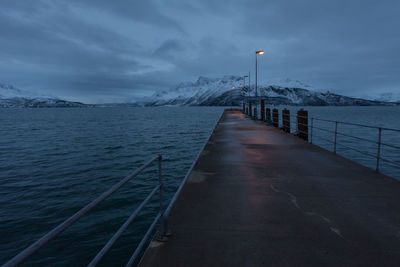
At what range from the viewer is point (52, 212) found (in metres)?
8.05

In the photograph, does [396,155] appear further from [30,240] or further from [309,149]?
[30,240]

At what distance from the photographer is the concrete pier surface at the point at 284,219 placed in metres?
2.83

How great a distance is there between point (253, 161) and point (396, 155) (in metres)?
17.4

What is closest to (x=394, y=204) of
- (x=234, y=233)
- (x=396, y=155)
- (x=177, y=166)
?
(x=234, y=233)

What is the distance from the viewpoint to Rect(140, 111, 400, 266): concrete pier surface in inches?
111

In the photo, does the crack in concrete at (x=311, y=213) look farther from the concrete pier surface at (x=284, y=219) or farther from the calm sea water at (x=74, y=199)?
the calm sea water at (x=74, y=199)

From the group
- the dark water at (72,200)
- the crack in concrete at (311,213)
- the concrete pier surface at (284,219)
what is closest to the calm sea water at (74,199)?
the dark water at (72,200)

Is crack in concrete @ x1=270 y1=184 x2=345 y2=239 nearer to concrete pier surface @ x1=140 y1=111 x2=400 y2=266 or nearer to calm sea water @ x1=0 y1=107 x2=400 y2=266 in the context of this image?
concrete pier surface @ x1=140 y1=111 x2=400 y2=266

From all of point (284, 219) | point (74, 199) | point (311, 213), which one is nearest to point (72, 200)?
point (74, 199)

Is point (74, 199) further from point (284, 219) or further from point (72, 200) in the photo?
point (284, 219)

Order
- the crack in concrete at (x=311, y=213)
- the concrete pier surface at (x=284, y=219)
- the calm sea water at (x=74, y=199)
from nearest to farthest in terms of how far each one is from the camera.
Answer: the concrete pier surface at (x=284, y=219), the crack in concrete at (x=311, y=213), the calm sea water at (x=74, y=199)

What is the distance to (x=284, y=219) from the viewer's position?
3.68 m

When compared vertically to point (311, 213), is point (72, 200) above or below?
below

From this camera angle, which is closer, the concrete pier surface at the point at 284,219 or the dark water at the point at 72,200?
the concrete pier surface at the point at 284,219
